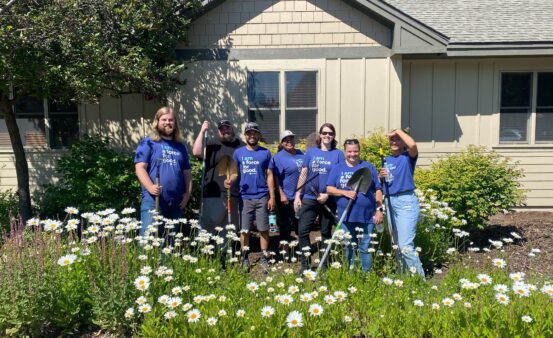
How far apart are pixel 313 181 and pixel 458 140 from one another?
17.1 ft

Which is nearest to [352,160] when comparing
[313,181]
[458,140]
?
[313,181]

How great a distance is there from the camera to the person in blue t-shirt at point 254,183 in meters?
5.30

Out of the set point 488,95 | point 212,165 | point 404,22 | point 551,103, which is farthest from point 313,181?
point 551,103

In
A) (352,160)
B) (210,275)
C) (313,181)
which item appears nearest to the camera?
(210,275)

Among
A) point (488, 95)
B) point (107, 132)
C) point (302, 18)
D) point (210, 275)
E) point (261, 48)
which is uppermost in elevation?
point (302, 18)

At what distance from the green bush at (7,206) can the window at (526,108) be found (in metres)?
9.56

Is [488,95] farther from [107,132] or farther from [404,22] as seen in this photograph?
[107,132]

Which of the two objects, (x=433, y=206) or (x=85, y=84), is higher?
(x=85, y=84)

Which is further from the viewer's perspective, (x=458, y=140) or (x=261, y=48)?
(x=458, y=140)

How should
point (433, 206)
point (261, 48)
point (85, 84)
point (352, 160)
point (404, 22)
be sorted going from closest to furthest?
point (352, 160), point (433, 206), point (85, 84), point (404, 22), point (261, 48)

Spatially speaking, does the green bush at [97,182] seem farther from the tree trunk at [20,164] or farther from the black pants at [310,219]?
the black pants at [310,219]

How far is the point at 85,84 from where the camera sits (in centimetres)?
627

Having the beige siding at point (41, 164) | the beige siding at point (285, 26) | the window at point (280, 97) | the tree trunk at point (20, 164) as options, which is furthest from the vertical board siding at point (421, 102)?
the tree trunk at point (20, 164)

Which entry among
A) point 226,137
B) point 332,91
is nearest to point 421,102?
point 332,91
